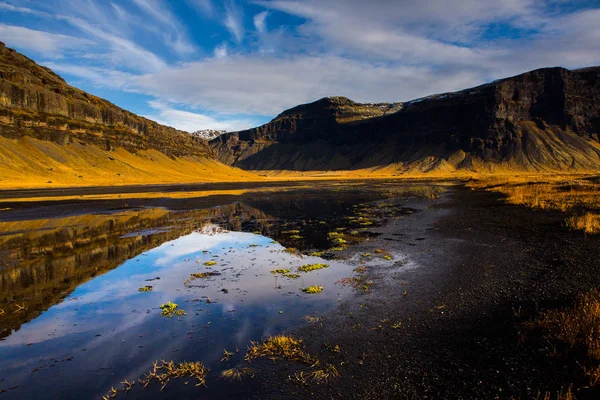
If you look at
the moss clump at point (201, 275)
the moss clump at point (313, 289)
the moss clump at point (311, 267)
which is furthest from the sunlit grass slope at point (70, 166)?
the moss clump at point (313, 289)

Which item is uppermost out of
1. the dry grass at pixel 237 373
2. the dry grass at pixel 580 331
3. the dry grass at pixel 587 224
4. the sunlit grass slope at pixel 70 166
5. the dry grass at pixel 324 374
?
the sunlit grass slope at pixel 70 166

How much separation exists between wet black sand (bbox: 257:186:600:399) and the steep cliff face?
12715 centimetres

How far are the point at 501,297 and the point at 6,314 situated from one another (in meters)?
16.9

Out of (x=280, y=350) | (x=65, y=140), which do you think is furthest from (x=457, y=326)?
(x=65, y=140)

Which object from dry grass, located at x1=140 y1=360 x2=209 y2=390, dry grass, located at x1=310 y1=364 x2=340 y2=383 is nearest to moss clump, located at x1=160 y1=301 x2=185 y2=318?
dry grass, located at x1=140 y1=360 x2=209 y2=390

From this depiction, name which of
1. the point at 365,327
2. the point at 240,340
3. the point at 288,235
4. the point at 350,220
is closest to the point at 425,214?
the point at 350,220

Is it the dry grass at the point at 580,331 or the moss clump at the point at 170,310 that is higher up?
the dry grass at the point at 580,331

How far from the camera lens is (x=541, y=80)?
19325 cm

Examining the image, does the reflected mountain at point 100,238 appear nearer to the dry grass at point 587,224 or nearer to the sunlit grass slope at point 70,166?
the dry grass at point 587,224

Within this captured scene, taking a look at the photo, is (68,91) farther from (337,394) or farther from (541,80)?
(541,80)

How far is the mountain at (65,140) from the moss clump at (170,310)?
89.6 metres

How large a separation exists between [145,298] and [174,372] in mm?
6050

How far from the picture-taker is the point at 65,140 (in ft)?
369

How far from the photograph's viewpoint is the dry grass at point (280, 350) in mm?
7827
